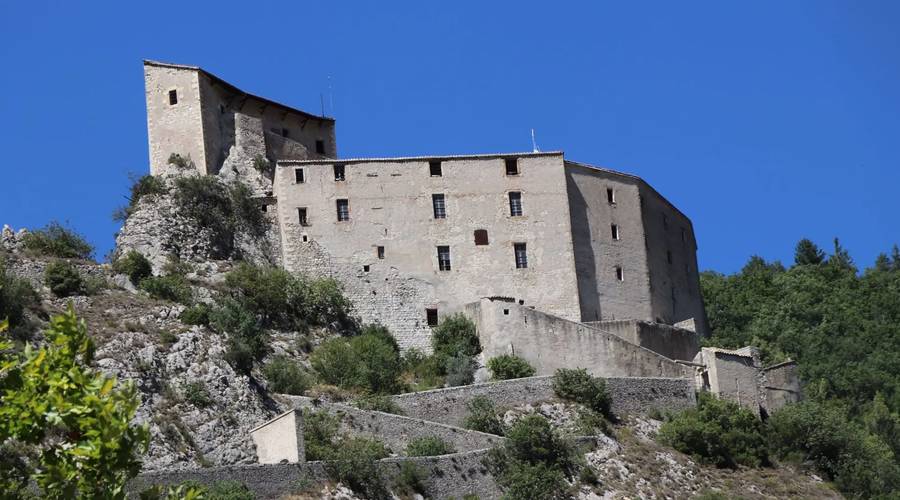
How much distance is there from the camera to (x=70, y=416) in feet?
63.0

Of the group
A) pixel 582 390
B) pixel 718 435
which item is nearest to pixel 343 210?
pixel 582 390

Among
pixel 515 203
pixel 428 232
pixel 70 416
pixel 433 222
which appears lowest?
pixel 70 416

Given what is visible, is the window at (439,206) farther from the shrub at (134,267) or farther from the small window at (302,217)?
the shrub at (134,267)

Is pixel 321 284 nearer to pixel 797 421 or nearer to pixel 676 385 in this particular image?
pixel 676 385

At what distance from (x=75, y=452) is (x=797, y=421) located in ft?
112

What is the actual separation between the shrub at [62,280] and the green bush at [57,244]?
8.08 feet

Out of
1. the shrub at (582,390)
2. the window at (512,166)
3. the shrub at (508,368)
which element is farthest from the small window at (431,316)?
the shrub at (582,390)

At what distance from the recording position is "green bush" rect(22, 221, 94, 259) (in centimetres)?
5162

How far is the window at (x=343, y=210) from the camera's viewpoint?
56.9 m

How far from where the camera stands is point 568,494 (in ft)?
144

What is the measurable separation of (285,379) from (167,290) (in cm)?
546

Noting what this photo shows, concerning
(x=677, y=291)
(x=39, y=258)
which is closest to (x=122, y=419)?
(x=39, y=258)

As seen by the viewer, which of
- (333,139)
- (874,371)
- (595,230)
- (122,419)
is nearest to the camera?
(122,419)

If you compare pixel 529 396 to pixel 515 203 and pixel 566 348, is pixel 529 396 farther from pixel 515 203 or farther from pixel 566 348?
pixel 515 203
